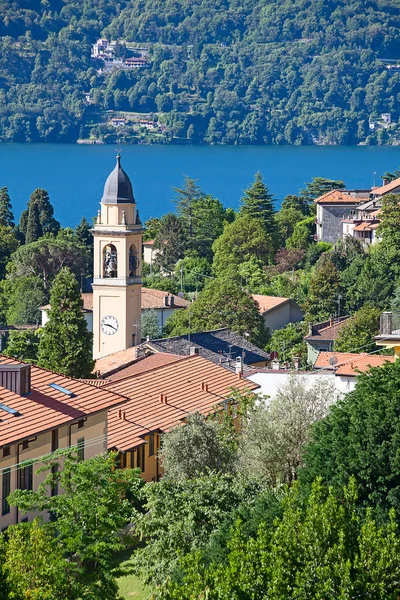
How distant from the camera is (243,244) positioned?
7631 centimetres

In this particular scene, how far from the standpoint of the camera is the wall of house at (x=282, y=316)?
6125 centimetres

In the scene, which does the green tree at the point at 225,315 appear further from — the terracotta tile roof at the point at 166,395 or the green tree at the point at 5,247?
the green tree at the point at 5,247

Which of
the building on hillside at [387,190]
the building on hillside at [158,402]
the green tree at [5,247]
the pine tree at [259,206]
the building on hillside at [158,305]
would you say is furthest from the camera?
the pine tree at [259,206]

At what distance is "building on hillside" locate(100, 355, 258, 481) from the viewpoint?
90.1 feet

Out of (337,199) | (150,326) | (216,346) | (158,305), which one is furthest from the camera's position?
(337,199)

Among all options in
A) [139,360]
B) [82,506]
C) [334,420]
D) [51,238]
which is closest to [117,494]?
[82,506]

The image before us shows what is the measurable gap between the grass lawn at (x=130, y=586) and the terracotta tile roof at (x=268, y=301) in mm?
38346

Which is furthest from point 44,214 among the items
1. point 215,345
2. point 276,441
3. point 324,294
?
point 276,441

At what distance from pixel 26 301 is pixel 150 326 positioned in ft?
34.8

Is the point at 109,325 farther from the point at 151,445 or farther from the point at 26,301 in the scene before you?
the point at 151,445

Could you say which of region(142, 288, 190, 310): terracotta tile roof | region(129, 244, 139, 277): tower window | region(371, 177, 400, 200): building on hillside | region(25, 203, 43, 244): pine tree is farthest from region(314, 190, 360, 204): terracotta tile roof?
region(129, 244, 139, 277): tower window

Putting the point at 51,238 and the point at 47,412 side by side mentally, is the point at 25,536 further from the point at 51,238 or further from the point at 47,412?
the point at 51,238

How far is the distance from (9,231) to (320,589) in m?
63.9

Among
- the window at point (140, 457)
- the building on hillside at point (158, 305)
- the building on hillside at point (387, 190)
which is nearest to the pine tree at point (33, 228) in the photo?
the building on hillside at point (158, 305)
